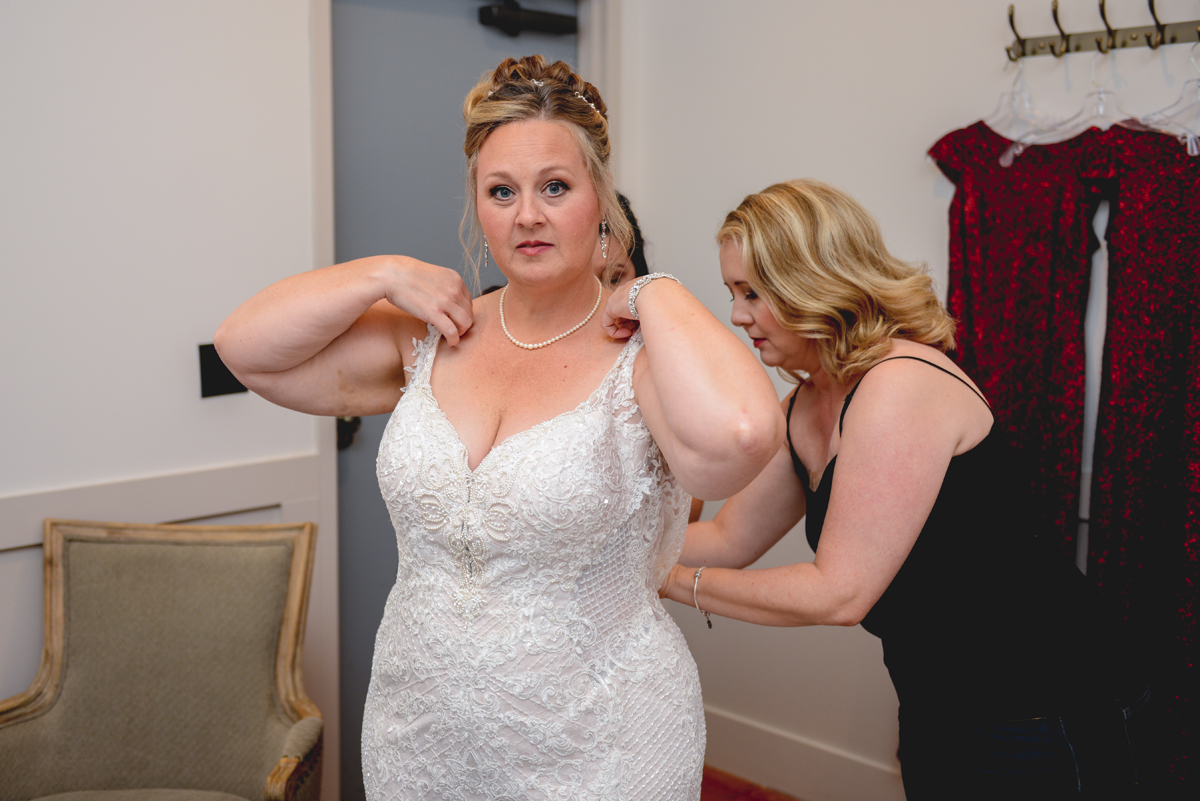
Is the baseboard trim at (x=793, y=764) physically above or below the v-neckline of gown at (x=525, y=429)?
below

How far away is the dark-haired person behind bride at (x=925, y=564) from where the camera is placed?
1354mm

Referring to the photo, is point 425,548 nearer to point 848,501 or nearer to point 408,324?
point 408,324

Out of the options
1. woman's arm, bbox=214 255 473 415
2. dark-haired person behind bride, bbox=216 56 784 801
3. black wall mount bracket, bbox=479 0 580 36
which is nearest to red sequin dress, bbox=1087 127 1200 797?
dark-haired person behind bride, bbox=216 56 784 801

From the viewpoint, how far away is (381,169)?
280cm

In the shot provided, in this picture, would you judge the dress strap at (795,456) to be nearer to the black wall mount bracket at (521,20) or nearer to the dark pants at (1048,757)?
the dark pants at (1048,757)

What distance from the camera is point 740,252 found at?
1520 mm

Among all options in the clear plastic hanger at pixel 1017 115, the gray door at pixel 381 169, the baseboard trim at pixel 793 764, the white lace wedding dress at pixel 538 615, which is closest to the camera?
the white lace wedding dress at pixel 538 615

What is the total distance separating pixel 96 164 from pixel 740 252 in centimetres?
158

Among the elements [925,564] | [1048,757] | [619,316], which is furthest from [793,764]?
[619,316]

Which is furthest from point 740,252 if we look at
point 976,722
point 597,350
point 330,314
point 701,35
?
point 701,35

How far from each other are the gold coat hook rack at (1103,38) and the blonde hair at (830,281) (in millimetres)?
1166

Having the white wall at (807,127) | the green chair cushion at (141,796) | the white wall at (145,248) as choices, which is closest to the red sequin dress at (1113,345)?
the white wall at (807,127)

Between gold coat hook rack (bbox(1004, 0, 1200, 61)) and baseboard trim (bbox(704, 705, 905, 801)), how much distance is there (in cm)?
204

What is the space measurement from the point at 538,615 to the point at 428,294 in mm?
485
